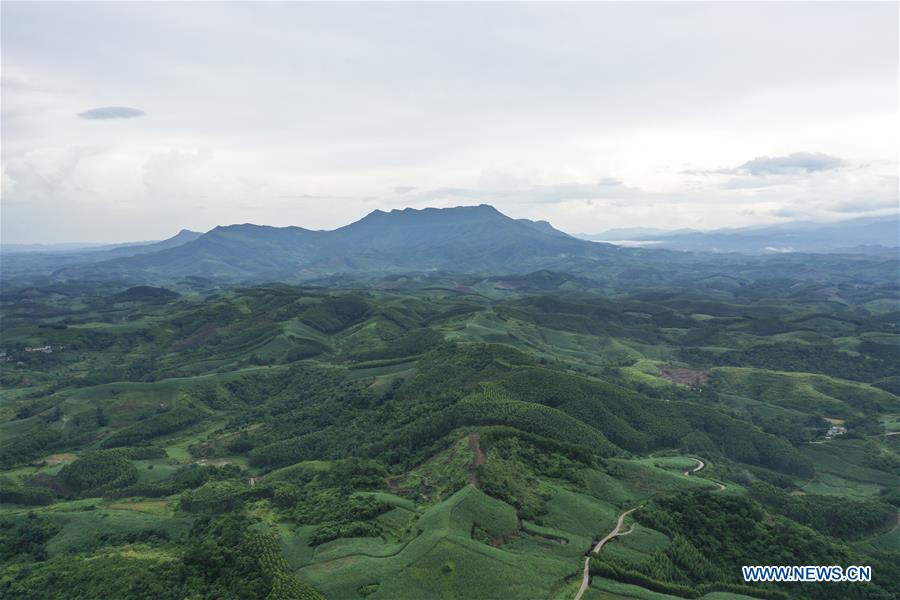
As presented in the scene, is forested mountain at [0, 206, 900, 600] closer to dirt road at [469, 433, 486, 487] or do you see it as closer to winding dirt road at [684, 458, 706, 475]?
dirt road at [469, 433, 486, 487]

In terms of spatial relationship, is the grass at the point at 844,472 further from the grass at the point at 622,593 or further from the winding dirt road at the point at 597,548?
the grass at the point at 622,593

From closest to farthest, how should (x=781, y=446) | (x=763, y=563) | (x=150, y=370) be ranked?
(x=763, y=563), (x=781, y=446), (x=150, y=370)

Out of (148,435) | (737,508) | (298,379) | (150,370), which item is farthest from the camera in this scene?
(150,370)

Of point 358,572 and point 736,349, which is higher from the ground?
point 358,572

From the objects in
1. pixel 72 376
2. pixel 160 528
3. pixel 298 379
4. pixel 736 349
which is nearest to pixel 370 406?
pixel 298 379

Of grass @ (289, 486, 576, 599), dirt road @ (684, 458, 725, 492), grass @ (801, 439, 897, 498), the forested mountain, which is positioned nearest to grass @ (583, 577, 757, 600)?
the forested mountain

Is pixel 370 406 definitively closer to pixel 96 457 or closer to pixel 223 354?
pixel 96 457

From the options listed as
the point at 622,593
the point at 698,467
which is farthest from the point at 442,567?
the point at 698,467

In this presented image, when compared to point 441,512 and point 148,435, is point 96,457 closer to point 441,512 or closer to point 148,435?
point 148,435

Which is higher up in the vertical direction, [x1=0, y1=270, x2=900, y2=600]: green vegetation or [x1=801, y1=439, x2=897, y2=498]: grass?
[x1=0, y1=270, x2=900, y2=600]: green vegetation

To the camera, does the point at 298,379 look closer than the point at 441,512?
No

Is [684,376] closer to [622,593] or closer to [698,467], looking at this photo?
[698,467]
